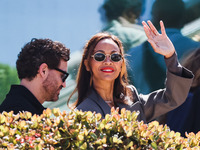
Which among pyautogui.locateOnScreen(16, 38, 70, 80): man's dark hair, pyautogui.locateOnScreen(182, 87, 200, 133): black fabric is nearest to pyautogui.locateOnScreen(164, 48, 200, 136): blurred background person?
pyautogui.locateOnScreen(182, 87, 200, 133): black fabric

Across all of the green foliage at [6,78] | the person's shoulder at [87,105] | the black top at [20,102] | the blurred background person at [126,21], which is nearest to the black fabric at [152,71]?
the blurred background person at [126,21]

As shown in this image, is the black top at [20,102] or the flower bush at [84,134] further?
the black top at [20,102]

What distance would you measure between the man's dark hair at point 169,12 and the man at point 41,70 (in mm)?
2011

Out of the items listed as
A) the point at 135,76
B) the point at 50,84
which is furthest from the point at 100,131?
the point at 135,76

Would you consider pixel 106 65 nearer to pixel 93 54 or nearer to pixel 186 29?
pixel 93 54

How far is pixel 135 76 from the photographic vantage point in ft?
13.9

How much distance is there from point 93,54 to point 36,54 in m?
0.40

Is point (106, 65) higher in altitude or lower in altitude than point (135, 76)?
higher

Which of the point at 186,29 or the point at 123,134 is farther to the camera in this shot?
the point at 186,29

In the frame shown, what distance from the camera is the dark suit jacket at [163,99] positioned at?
249 centimetres

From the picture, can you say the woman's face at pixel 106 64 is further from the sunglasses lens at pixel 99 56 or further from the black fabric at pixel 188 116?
the black fabric at pixel 188 116

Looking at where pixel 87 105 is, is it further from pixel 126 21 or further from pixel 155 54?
pixel 126 21

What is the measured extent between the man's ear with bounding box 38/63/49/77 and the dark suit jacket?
1.09ft

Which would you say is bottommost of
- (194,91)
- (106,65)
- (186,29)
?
(194,91)
